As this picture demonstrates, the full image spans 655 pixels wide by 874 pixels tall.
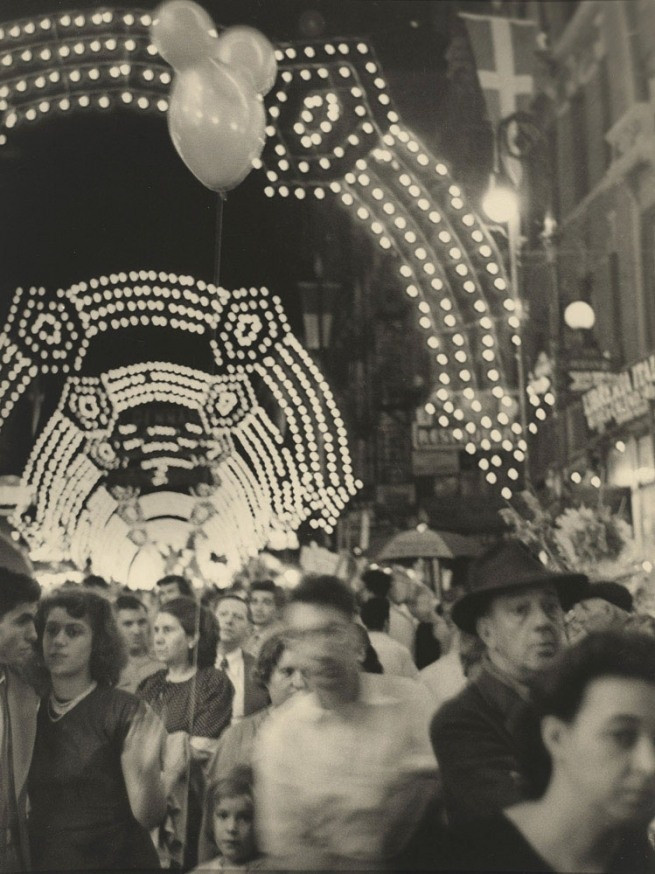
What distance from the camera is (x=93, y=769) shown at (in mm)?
3607

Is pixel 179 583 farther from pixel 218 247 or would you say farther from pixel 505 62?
pixel 505 62

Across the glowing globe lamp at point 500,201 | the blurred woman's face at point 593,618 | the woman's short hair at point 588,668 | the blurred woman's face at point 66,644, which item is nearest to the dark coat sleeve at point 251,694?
the blurred woman's face at point 66,644

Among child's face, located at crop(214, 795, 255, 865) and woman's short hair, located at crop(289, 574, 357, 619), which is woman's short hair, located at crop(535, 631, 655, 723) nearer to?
woman's short hair, located at crop(289, 574, 357, 619)

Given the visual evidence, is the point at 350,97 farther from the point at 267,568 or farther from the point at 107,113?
the point at 267,568

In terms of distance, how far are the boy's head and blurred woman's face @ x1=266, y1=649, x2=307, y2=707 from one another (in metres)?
0.24

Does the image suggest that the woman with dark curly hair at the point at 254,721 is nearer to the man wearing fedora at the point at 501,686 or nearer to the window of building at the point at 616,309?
the man wearing fedora at the point at 501,686

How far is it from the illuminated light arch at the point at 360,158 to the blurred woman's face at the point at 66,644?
1.44 m

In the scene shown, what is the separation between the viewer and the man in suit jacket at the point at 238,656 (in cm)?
358

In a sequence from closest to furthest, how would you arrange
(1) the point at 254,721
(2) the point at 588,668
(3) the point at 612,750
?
1. (3) the point at 612,750
2. (2) the point at 588,668
3. (1) the point at 254,721

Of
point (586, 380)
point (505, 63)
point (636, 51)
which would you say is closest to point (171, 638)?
point (586, 380)

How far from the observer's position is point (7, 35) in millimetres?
4020

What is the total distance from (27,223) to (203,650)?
5.51 ft

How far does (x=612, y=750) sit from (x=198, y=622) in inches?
56.4

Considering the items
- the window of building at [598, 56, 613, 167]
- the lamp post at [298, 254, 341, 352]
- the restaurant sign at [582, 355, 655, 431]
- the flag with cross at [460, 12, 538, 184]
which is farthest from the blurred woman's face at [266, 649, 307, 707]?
the window of building at [598, 56, 613, 167]
